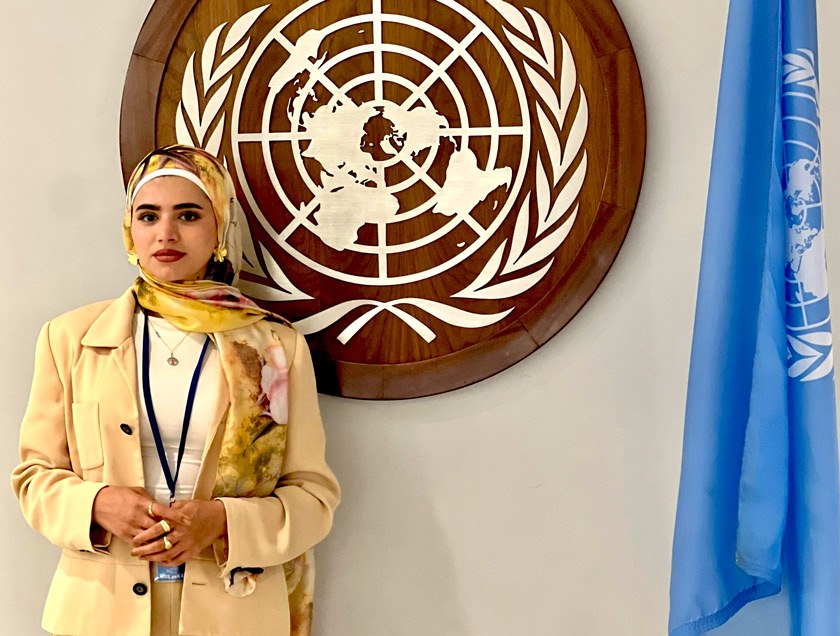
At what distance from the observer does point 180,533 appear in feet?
4.41

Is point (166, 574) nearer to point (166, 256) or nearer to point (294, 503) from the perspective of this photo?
point (294, 503)

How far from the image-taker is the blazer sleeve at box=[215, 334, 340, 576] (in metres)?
1.39

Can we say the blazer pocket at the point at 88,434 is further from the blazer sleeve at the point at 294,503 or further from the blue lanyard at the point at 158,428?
the blazer sleeve at the point at 294,503

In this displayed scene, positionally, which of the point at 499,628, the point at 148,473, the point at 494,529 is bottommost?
the point at 499,628

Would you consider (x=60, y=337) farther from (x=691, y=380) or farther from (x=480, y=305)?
(x=691, y=380)

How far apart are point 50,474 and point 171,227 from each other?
0.41 metres

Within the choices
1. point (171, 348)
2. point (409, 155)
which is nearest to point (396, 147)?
point (409, 155)

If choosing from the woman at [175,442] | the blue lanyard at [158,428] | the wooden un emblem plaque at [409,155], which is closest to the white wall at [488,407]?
the wooden un emblem plaque at [409,155]

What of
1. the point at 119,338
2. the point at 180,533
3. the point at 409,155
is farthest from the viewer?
the point at 409,155

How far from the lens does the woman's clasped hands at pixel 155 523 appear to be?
4.40 ft

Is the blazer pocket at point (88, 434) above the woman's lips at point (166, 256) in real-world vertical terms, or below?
below

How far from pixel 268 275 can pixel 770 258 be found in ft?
2.61

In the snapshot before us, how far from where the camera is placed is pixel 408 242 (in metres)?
1.60

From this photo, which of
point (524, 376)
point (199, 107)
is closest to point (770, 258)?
point (524, 376)
